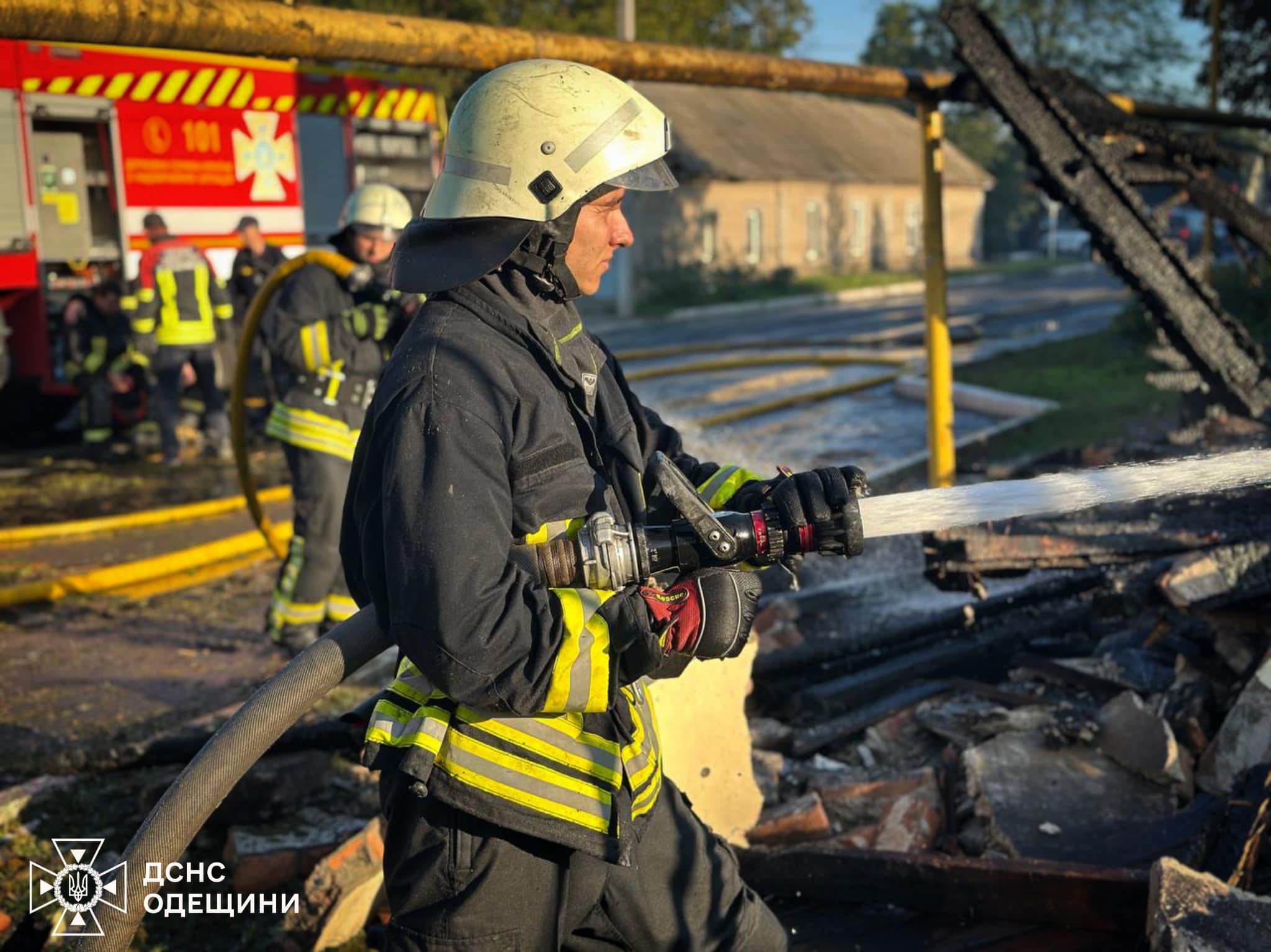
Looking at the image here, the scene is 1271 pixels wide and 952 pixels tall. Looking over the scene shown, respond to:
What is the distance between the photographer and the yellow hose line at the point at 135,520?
776 centimetres

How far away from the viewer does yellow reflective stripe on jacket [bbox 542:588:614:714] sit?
206 cm

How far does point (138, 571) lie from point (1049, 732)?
199 inches

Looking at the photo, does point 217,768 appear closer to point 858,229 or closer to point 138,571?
point 138,571

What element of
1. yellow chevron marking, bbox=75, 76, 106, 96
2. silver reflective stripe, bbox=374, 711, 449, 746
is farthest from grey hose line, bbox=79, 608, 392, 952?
yellow chevron marking, bbox=75, 76, 106, 96

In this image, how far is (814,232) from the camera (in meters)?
38.4

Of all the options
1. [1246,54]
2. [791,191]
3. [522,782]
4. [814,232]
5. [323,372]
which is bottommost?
[522,782]

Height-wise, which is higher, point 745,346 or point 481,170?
point 481,170

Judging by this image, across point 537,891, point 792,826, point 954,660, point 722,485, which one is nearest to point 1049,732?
point 954,660

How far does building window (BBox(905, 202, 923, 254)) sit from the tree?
2989cm

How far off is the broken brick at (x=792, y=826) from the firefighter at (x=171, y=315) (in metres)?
7.85

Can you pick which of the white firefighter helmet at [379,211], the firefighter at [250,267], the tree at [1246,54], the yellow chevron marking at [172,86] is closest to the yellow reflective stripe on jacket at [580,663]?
the white firefighter helmet at [379,211]

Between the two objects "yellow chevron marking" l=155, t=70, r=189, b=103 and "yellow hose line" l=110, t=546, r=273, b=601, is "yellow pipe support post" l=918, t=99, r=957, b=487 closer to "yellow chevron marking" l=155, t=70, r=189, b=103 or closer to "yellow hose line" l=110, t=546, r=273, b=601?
"yellow hose line" l=110, t=546, r=273, b=601

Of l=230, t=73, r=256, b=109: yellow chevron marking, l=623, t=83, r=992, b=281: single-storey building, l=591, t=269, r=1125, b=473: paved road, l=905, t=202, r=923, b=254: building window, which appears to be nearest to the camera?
l=591, t=269, r=1125, b=473: paved road

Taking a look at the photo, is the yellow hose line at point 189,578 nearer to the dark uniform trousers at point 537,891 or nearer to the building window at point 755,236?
the dark uniform trousers at point 537,891
